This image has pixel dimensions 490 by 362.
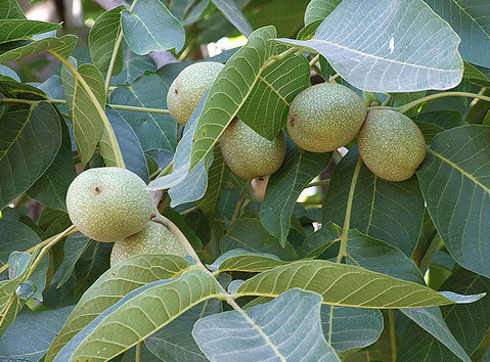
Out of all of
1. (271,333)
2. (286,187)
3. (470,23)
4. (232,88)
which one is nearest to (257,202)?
(286,187)

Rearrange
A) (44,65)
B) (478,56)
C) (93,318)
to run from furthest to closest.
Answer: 1. (44,65)
2. (478,56)
3. (93,318)

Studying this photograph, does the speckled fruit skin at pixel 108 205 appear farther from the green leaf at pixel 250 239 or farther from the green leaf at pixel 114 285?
the green leaf at pixel 250 239

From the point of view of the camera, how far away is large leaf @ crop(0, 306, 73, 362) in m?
0.96

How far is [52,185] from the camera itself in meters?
1.20

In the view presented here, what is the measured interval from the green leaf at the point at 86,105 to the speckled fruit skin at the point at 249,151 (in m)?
0.15

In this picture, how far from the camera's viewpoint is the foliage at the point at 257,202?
0.76 m

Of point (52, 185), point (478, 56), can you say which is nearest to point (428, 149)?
point (478, 56)

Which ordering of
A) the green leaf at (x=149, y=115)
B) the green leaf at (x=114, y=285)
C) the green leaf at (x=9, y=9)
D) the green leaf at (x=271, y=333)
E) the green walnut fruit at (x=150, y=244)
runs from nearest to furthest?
1. the green leaf at (x=271, y=333)
2. the green leaf at (x=114, y=285)
3. the green walnut fruit at (x=150, y=244)
4. the green leaf at (x=9, y=9)
5. the green leaf at (x=149, y=115)

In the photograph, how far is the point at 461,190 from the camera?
108 centimetres

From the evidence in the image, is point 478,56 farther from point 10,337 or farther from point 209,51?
point 209,51

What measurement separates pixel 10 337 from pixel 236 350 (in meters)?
0.38

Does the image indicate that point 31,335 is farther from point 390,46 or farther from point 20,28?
point 390,46

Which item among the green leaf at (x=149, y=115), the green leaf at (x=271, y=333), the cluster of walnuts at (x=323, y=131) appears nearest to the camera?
the green leaf at (x=271, y=333)

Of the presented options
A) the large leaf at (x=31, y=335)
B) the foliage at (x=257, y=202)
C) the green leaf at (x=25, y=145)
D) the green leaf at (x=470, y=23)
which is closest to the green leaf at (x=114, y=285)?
the foliage at (x=257, y=202)
